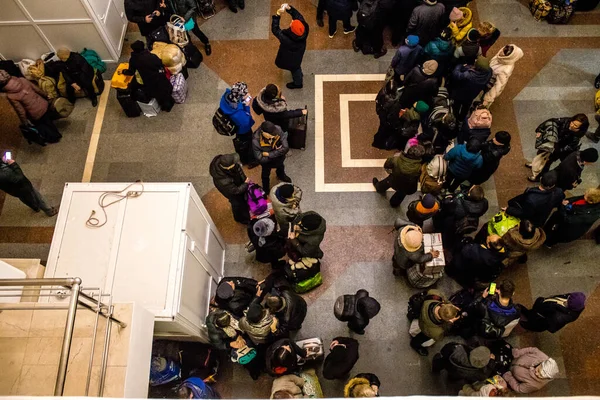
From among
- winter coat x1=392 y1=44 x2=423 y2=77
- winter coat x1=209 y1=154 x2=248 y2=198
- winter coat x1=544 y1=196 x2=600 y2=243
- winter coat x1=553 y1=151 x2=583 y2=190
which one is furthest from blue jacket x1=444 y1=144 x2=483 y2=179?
winter coat x1=209 y1=154 x2=248 y2=198

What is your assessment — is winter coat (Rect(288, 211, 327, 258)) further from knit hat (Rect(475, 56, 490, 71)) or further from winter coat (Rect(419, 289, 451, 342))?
knit hat (Rect(475, 56, 490, 71))

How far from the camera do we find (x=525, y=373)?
5762mm

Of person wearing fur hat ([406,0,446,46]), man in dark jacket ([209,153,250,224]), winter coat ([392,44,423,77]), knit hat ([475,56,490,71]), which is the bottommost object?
man in dark jacket ([209,153,250,224])

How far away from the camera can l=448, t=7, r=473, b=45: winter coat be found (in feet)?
25.5

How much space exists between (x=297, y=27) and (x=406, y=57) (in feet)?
6.22

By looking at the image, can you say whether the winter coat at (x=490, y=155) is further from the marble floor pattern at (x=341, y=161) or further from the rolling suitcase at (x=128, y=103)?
the rolling suitcase at (x=128, y=103)

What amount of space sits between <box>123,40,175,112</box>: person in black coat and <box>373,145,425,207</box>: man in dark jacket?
429 centimetres

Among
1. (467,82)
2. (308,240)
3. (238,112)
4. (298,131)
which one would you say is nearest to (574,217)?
(467,82)

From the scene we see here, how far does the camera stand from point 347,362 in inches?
230

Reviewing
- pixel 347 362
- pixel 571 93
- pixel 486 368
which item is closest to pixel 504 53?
pixel 571 93

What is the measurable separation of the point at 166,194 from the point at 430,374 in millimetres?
4561

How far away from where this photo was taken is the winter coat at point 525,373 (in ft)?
18.7

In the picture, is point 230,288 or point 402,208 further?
point 402,208

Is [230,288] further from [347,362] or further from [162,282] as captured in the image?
[347,362]
